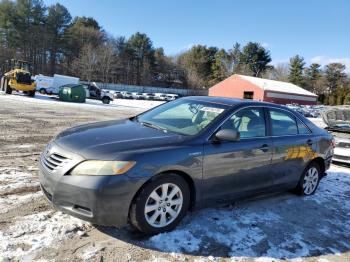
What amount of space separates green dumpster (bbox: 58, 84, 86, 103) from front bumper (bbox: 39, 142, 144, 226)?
26.5m

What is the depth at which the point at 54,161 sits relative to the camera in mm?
3727

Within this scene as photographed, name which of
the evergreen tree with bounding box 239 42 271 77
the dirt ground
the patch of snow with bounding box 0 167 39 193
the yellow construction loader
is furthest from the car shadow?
the evergreen tree with bounding box 239 42 271 77

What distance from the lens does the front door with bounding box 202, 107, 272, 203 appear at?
4219 mm

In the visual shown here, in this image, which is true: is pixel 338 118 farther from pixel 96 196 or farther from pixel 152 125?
pixel 96 196

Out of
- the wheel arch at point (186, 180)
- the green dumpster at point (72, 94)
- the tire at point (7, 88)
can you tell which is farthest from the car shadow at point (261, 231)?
the tire at point (7, 88)

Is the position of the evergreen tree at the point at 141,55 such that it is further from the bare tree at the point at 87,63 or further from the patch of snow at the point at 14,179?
the patch of snow at the point at 14,179

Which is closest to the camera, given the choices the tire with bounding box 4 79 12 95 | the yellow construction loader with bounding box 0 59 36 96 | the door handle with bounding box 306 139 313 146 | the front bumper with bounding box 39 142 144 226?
the front bumper with bounding box 39 142 144 226

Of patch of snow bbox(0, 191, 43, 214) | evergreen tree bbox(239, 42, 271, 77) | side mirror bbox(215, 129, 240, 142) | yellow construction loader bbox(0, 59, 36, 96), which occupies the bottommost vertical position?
patch of snow bbox(0, 191, 43, 214)

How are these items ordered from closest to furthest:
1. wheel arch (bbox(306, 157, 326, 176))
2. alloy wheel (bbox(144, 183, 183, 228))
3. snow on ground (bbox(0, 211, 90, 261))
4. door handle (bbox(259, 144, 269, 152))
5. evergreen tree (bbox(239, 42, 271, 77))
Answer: snow on ground (bbox(0, 211, 90, 261))
alloy wheel (bbox(144, 183, 183, 228))
door handle (bbox(259, 144, 269, 152))
wheel arch (bbox(306, 157, 326, 176))
evergreen tree (bbox(239, 42, 271, 77))

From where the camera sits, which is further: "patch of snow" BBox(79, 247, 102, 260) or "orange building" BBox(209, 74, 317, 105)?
"orange building" BBox(209, 74, 317, 105)

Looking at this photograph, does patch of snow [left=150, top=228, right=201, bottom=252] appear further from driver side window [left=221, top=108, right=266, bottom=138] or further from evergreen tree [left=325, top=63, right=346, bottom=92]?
evergreen tree [left=325, top=63, right=346, bottom=92]

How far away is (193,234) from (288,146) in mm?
2252

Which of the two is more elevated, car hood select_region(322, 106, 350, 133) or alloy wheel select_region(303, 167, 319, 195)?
car hood select_region(322, 106, 350, 133)

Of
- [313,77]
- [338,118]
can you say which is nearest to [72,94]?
[338,118]
